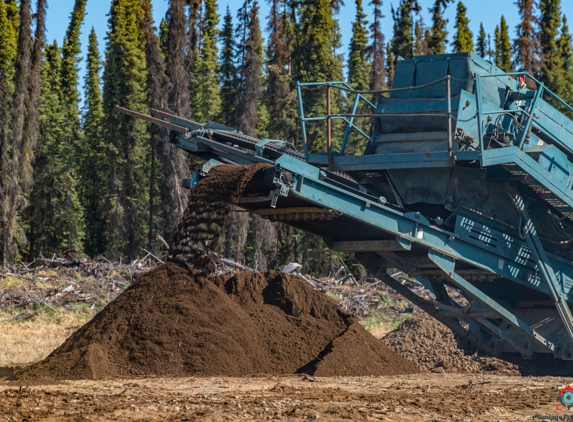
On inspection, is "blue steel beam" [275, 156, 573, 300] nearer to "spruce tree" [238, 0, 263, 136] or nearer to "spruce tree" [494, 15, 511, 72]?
"spruce tree" [238, 0, 263, 136]

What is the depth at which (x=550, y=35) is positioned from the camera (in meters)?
49.2

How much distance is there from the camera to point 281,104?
4053 cm

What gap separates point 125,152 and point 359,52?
15.1 m

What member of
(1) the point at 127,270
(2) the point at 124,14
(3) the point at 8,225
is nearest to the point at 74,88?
(2) the point at 124,14

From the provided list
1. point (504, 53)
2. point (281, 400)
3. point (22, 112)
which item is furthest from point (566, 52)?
point (281, 400)

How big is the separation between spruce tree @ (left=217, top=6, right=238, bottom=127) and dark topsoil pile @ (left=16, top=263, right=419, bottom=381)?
28.8 m

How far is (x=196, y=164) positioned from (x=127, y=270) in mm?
19533

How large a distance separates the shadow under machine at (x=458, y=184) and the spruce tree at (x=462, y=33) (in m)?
40.8

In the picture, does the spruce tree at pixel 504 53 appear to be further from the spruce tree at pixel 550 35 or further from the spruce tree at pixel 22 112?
the spruce tree at pixel 22 112

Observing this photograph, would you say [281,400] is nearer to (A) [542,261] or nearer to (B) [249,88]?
(A) [542,261]

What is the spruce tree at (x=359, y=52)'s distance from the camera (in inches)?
1977

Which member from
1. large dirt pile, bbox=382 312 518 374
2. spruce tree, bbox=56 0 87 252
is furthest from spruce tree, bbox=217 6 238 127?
large dirt pile, bbox=382 312 518 374

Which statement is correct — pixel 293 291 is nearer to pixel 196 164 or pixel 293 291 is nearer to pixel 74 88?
pixel 196 164

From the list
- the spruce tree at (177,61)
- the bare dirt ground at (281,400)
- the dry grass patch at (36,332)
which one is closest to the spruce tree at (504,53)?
the spruce tree at (177,61)
